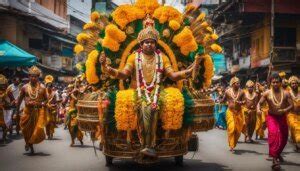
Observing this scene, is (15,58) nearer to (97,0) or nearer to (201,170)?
(201,170)

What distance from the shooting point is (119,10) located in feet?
31.2

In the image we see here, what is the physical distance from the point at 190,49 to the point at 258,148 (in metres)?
5.11

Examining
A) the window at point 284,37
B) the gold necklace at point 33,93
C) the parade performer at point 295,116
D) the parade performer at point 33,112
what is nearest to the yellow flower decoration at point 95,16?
the parade performer at point 33,112

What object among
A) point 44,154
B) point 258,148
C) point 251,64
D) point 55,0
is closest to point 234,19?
point 251,64

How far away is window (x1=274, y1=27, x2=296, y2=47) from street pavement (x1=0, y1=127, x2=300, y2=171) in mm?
20635

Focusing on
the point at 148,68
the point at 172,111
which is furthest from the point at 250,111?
the point at 172,111

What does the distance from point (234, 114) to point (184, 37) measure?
471cm

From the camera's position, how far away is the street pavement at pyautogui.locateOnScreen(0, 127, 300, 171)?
9617 mm

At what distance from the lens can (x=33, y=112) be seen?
12133 mm

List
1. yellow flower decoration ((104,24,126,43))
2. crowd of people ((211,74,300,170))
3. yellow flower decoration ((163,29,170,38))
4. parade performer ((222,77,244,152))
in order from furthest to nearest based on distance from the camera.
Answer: parade performer ((222,77,244,152)) < crowd of people ((211,74,300,170)) < yellow flower decoration ((163,29,170,38)) < yellow flower decoration ((104,24,126,43))

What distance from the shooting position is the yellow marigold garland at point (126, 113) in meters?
8.35

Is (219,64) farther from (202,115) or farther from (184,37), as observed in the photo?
(202,115)

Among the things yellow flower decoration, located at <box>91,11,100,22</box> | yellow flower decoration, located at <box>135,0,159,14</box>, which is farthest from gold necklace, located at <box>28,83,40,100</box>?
yellow flower decoration, located at <box>135,0,159,14</box>

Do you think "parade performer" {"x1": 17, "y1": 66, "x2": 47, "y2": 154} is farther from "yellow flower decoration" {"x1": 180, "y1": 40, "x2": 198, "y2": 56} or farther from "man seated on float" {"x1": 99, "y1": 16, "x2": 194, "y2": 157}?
"yellow flower decoration" {"x1": 180, "y1": 40, "x2": 198, "y2": 56}
